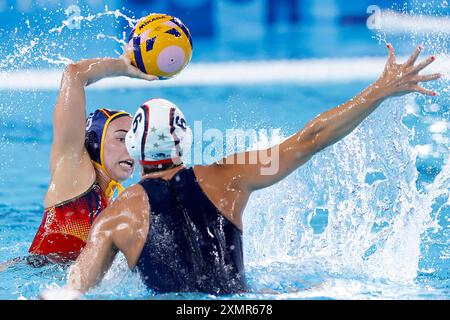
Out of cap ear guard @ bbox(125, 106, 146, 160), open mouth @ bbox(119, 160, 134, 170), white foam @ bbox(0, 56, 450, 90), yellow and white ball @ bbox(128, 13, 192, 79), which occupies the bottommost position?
open mouth @ bbox(119, 160, 134, 170)

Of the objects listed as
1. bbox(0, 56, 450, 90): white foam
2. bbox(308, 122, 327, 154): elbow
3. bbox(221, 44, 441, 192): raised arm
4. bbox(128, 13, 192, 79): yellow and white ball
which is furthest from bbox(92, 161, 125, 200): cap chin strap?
bbox(0, 56, 450, 90): white foam

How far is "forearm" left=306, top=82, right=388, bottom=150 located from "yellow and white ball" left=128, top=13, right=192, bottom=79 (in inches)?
36.1

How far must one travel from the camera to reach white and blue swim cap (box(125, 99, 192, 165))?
263 centimetres

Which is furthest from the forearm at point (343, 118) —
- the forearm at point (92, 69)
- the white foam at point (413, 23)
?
the white foam at point (413, 23)

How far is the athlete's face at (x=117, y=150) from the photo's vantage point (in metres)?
3.48

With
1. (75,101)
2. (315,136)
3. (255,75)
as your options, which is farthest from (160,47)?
(255,75)

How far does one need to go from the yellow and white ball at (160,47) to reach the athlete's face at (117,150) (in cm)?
30

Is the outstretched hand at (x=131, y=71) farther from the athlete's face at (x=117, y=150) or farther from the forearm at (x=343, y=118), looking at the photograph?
the forearm at (x=343, y=118)

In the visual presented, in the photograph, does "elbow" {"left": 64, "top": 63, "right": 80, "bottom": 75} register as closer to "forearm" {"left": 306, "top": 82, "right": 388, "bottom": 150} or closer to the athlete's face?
the athlete's face
